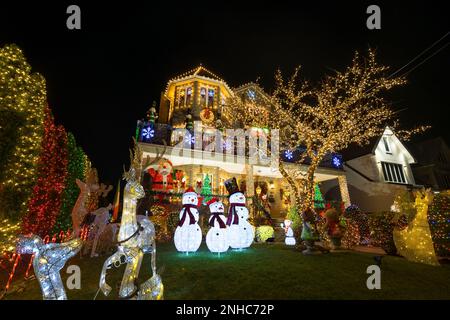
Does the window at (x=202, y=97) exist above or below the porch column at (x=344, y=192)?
above

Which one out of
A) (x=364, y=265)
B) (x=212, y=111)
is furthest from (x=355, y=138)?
(x=212, y=111)

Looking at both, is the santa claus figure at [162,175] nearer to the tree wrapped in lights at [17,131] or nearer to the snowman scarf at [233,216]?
the tree wrapped in lights at [17,131]

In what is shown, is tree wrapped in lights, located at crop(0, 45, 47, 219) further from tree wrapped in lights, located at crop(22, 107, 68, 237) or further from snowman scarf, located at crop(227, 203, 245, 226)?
snowman scarf, located at crop(227, 203, 245, 226)

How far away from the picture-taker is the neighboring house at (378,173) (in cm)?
2202

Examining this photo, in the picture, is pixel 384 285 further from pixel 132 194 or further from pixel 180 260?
pixel 132 194

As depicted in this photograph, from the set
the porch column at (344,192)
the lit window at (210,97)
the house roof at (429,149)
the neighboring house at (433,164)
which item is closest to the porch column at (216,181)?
the lit window at (210,97)

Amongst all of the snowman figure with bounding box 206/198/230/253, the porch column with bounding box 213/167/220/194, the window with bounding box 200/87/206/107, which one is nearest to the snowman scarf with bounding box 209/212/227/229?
the snowman figure with bounding box 206/198/230/253

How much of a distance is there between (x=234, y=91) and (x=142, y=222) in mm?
22171

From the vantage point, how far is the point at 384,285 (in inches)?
202

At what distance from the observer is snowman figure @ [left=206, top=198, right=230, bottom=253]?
7805 mm

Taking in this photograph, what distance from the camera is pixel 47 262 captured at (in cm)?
318

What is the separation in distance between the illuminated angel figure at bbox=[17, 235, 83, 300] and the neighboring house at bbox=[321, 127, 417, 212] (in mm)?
25153

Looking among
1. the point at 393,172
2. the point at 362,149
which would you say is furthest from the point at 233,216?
the point at 393,172

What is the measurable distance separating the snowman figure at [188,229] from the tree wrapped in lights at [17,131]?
5579 mm
